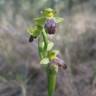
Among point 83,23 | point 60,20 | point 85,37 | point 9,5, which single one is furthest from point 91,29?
point 60,20

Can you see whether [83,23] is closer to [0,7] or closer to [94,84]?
[0,7]

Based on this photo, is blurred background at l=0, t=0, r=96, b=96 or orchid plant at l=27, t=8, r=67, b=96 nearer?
orchid plant at l=27, t=8, r=67, b=96

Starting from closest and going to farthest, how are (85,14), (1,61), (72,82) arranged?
(72,82)
(1,61)
(85,14)

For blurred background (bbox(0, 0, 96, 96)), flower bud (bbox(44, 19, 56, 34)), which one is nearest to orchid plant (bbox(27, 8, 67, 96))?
flower bud (bbox(44, 19, 56, 34))

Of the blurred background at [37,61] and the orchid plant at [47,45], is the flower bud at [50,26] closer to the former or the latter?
the orchid plant at [47,45]

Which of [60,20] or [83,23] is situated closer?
[60,20]

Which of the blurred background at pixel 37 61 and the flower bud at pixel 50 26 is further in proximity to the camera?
the blurred background at pixel 37 61

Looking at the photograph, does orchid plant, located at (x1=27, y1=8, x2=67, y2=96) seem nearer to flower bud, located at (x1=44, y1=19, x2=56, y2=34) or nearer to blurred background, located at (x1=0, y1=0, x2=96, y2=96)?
flower bud, located at (x1=44, y1=19, x2=56, y2=34)

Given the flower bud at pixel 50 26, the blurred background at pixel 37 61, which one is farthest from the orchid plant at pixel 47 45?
the blurred background at pixel 37 61
